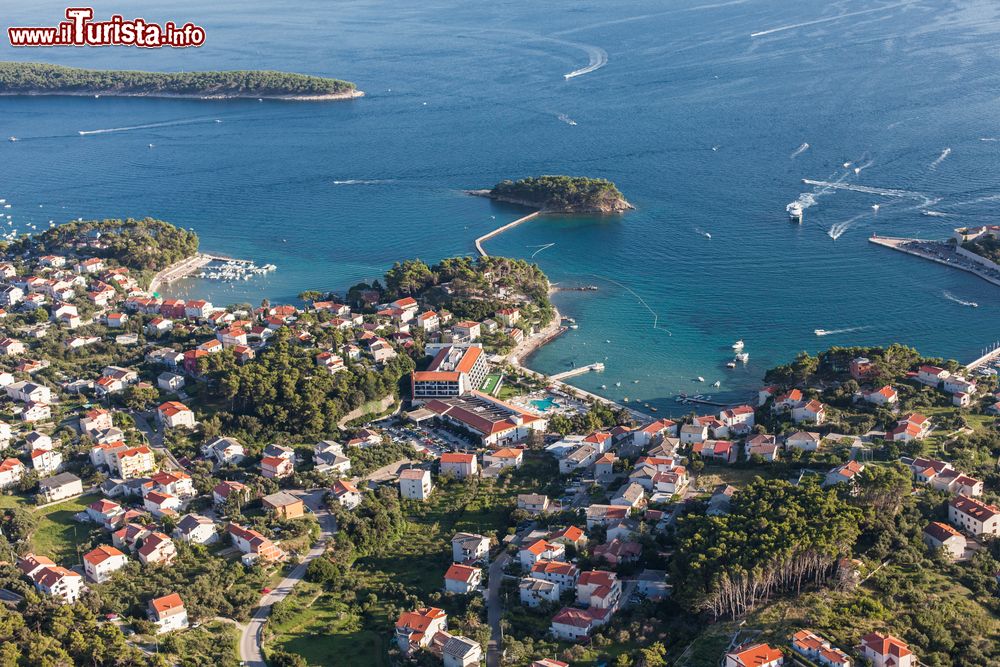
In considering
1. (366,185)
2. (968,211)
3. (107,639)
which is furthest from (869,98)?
(107,639)

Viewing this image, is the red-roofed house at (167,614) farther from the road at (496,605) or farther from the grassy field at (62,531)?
the road at (496,605)

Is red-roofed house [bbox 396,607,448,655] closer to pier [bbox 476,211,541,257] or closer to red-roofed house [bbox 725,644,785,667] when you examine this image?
red-roofed house [bbox 725,644,785,667]

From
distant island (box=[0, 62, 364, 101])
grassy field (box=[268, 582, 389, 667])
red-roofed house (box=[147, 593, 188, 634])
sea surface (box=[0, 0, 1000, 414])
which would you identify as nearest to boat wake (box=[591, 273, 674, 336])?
sea surface (box=[0, 0, 1000, 414])

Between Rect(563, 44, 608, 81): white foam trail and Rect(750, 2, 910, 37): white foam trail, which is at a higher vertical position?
Rect(750, 2, 910, 37): white foam trail

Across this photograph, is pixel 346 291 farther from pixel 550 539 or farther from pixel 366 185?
pixel 550 539

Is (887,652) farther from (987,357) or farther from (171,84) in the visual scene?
(171,84)
